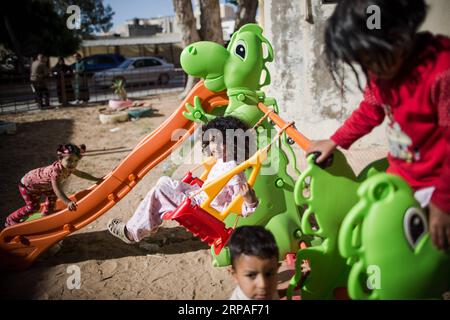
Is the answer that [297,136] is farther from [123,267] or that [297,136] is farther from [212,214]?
[123,267]

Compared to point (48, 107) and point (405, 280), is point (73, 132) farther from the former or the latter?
point (405, 280)

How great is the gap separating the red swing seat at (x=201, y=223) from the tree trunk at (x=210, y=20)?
886 cm

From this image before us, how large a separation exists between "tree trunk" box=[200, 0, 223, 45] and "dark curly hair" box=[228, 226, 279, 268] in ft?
31.1

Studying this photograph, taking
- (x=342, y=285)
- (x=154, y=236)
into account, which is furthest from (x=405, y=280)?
(x=154, y=236)

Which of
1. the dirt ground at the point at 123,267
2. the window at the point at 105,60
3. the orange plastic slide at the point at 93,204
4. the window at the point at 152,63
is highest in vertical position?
the window at the point at 105,60

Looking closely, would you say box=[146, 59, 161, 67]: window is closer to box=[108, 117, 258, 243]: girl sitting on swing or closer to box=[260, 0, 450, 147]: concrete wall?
box=[260, 0, 450, 147]: concrete wall

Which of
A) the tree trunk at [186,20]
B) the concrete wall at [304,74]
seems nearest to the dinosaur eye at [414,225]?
the concrete wall at [304,74]

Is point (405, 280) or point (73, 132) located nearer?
point (405, 280)

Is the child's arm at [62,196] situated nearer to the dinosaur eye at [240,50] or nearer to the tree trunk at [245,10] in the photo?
the dinosaur eye at [240,50]

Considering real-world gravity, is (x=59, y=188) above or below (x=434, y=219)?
below

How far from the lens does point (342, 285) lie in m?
2.20

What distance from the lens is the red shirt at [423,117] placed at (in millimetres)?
1459

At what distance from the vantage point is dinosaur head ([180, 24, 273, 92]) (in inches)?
120

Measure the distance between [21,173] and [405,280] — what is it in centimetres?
567
